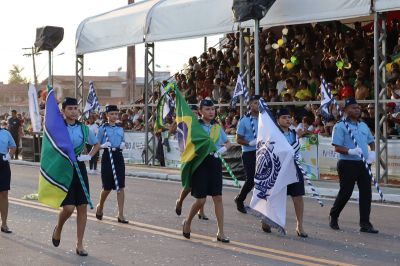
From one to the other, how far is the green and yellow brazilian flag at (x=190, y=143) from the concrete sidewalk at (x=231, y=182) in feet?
19.1

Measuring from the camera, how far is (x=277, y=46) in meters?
24.0

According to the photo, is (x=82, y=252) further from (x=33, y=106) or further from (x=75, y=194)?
(x=33, y=106)

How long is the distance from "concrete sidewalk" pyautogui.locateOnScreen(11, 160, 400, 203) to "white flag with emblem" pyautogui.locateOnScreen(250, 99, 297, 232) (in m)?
5.38

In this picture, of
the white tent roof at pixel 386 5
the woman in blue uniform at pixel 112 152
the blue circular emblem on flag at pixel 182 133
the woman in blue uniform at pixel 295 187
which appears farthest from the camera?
the white tent roof at pixel 386 5

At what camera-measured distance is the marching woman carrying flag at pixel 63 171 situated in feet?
29.7

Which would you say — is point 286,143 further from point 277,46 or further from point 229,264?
point 277,46

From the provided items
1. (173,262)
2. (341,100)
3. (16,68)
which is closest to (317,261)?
(173,262)

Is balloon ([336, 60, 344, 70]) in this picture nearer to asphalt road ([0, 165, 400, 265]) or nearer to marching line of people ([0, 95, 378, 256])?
asphalt road ([0, 165, 400, 265])

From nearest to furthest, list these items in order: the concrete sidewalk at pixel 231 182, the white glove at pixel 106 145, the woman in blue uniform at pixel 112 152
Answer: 1. the white glove at pixel 106 145
2. the woman in blue uniform at pixel 112 152
3. the concrete sidewalk at pixel 231 182

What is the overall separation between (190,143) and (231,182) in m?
8.87

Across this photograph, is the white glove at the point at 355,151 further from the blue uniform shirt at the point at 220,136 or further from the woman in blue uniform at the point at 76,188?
the woman in blue uniform at the point at 76,188

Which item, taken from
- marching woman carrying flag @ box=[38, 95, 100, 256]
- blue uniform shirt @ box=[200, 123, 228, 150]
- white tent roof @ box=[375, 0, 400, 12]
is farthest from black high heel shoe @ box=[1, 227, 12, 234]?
white tent roof @ box=[375, 0, 400, 12]

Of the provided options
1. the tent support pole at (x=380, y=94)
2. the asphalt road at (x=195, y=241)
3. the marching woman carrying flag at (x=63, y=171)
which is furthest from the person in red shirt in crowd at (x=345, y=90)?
the marching woman carrying flag at (x=63, y=171)

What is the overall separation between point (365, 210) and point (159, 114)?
19.7ft
